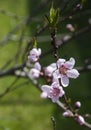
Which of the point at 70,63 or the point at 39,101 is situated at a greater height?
the point at 39,101

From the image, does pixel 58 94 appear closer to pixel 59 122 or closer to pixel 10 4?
pixel 59 122

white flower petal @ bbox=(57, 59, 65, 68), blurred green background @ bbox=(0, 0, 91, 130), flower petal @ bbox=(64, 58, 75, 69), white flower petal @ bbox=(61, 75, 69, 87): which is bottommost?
white flower petal @ bbox=(61, 75, 69, 87)

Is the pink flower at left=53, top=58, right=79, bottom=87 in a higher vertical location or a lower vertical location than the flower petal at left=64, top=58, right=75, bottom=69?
lower

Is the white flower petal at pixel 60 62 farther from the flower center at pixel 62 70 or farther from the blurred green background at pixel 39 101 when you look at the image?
the blurred green background at pixel 39 101

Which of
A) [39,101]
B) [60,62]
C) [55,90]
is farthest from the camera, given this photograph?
[39,101]

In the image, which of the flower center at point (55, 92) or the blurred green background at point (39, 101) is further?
the blurred green background at point (39, 101)

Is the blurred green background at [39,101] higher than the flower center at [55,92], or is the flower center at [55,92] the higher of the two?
the blurred green background at [39,101]

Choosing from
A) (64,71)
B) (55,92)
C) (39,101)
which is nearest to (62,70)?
(64,71)

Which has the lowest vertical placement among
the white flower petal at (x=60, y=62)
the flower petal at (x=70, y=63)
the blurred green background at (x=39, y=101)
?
the white flower petal at (x=60, y=62)

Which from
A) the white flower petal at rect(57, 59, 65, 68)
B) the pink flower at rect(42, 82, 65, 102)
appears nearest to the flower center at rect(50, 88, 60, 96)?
the pink flower at rect(42, 82, 65, 102)

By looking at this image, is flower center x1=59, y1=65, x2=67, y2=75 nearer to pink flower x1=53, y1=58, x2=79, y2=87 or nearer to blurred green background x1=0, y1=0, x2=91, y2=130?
pink flower x1=53, y1=58, x2=79, y2=87

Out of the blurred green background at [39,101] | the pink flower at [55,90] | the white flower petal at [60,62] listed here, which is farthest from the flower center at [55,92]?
the blurred green background at [39,101]

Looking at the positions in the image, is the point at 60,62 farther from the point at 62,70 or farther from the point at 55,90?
the point at 55,90
